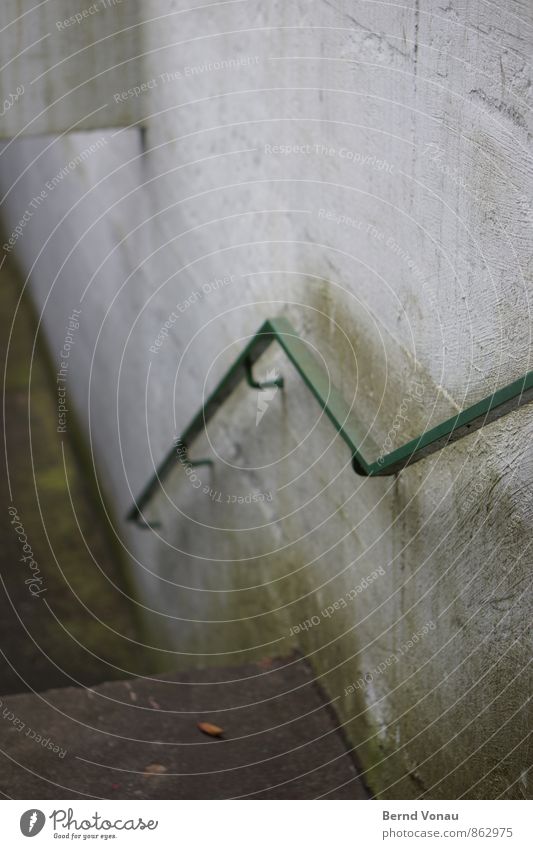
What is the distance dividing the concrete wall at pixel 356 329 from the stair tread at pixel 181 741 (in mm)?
91

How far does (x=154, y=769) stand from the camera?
88.5 inches

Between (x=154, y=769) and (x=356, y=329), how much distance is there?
103cm

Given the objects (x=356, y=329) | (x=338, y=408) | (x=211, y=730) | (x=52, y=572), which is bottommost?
(x=211, y=730)

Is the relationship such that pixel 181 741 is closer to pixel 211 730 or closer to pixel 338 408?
pixel 211 730

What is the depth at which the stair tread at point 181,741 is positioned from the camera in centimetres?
219

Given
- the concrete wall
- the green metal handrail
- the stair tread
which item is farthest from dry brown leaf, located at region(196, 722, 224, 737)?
the green metal handrail

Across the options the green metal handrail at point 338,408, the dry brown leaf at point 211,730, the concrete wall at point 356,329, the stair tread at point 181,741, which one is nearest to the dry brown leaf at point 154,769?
the stair tread at point 181,741

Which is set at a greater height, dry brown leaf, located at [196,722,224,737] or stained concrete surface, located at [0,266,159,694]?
stained concrete surface, located at [0,266,159,694]

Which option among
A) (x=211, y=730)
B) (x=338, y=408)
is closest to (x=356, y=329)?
(x=338, y=408)

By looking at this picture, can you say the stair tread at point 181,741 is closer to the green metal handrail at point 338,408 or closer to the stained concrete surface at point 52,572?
the green metal handrail at point 338,408

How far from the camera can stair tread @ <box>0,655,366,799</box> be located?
7.18ft

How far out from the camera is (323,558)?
254 centimetres

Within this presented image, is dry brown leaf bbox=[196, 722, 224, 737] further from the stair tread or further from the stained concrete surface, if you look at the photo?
the stained concrete surface

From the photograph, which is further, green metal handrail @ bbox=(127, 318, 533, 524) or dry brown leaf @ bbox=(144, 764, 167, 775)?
dry brown leaf @ bbox=(144, 764, 167, 775)
